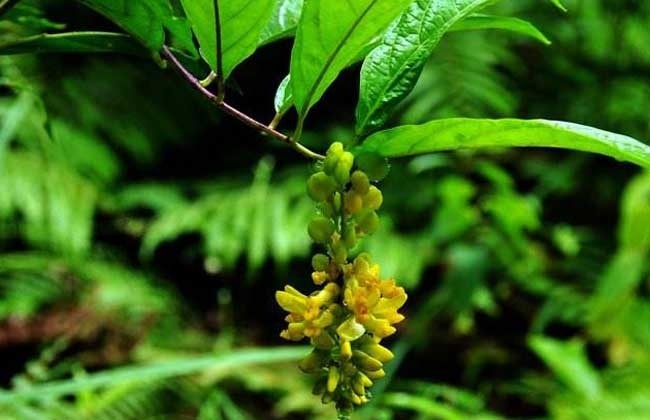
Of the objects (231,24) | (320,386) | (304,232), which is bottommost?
(304,232)

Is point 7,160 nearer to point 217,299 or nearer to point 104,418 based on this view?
point 217,299

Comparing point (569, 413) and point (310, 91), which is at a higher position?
point (310, 91)

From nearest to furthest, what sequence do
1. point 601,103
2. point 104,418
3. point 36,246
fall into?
1. point 104,418
2. point 36,246
3. point 601,103

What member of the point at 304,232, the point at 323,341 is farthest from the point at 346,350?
the point at 304,232

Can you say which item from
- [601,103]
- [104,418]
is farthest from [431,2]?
[601,103]

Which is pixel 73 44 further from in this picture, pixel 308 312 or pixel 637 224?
pixel 637 224

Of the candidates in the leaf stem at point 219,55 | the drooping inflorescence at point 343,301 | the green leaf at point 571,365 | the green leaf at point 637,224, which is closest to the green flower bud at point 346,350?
the drooping inflorescence at point 343,301
